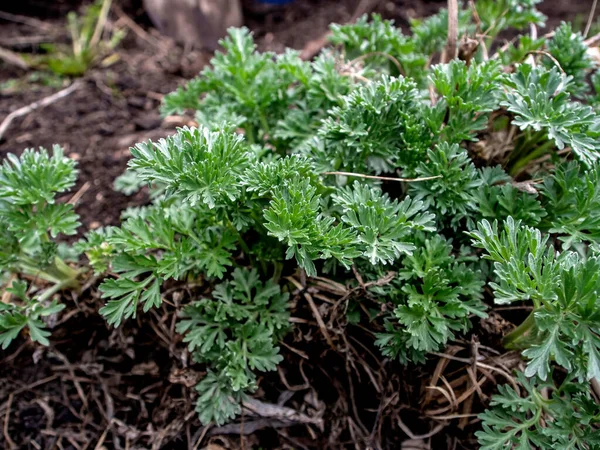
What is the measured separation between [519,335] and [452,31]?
41.8 inches

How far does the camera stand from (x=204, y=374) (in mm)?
1805

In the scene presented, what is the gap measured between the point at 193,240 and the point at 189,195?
0.30 meters

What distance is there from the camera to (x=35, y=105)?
3037mm

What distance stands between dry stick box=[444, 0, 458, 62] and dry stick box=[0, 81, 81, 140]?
86.4 inches

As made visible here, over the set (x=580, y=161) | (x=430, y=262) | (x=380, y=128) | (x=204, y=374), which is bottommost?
(x=204, y=374)

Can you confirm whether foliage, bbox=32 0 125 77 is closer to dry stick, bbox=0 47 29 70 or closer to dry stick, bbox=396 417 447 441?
dry stick, bbox=0 47 29 70

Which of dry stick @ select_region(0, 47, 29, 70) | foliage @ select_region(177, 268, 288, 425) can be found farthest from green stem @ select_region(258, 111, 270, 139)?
dry stick @ select_region(0, 47, 29, 70)

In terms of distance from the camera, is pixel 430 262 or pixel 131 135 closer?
pixel 430 262

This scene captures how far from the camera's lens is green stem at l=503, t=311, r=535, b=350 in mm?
1646

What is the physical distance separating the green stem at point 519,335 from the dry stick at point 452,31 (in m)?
0.97

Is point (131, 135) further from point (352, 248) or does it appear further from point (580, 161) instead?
point (580, 161)

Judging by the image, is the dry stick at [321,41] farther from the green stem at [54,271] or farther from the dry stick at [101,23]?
the green stem at [54,271]

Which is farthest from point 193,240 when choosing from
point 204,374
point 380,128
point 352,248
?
point 380,128

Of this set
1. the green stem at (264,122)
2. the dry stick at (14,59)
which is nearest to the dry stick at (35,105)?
the dry stick at (14,59)
